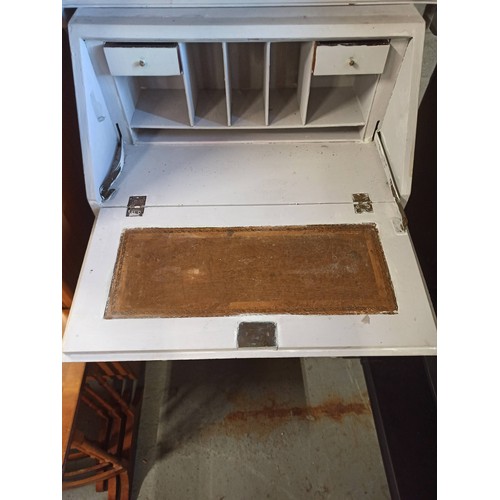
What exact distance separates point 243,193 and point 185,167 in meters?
0.20

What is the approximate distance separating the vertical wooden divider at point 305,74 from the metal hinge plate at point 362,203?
284 mm

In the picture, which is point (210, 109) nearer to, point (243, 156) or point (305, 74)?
point (243, 156)

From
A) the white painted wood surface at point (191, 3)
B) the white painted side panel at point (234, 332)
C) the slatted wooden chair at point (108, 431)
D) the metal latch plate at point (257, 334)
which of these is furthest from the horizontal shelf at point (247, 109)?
the slatted wooden chair at point (108, 431)

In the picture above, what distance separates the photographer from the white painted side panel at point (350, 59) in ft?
3.22

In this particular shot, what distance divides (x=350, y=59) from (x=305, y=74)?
14 centimetres

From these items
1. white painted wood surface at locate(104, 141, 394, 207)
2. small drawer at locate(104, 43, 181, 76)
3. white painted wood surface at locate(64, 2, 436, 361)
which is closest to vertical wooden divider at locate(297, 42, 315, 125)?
white painted wood surface at locate(64, 2, 436, 361)

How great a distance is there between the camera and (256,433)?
5.11ft

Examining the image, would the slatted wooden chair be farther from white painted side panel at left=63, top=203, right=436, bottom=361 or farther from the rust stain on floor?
white painted side panel at left=63, top=203, right=436, bottom=361

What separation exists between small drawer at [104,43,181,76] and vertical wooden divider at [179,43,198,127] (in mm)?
31

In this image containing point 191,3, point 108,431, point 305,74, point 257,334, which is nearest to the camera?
point 257,334

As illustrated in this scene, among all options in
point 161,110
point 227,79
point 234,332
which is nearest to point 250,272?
point 234,332

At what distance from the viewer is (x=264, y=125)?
1.17m

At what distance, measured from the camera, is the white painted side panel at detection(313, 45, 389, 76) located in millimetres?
982

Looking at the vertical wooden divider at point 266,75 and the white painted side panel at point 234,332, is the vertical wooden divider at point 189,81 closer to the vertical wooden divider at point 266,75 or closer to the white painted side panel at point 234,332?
the vertical wooden divider at point 266,75
